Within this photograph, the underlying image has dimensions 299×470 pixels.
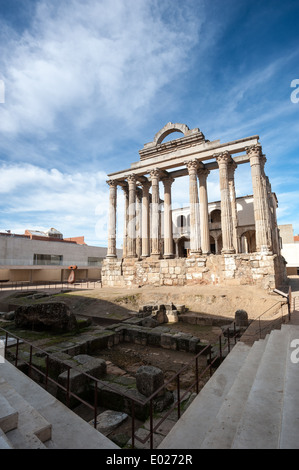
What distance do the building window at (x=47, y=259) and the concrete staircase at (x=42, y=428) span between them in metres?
31.1

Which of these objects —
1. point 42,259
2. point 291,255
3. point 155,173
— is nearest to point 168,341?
point 155,173

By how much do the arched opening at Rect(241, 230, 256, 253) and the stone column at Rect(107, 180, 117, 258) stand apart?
56.1 feet

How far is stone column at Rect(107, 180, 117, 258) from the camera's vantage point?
24145 millimetres

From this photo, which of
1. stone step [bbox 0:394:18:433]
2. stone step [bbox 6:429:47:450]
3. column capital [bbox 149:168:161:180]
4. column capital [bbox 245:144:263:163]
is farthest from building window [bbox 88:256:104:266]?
stone step [bbox 6:429:47:450]

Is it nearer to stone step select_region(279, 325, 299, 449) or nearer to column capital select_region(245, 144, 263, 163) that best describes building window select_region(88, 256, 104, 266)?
column capital select_region(245, 144, 263, 163)

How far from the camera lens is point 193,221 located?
20.0 m

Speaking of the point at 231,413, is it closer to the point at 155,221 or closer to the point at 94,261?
the point at 155,221

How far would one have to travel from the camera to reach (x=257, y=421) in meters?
3.18

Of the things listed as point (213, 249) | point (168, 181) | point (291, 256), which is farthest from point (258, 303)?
point (291, 256)

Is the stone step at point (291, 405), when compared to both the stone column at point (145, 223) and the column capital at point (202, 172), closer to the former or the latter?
the stone column at point (145, 223)

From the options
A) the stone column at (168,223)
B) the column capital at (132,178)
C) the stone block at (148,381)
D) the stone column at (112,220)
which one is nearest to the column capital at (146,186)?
the column capital at (132,178)
